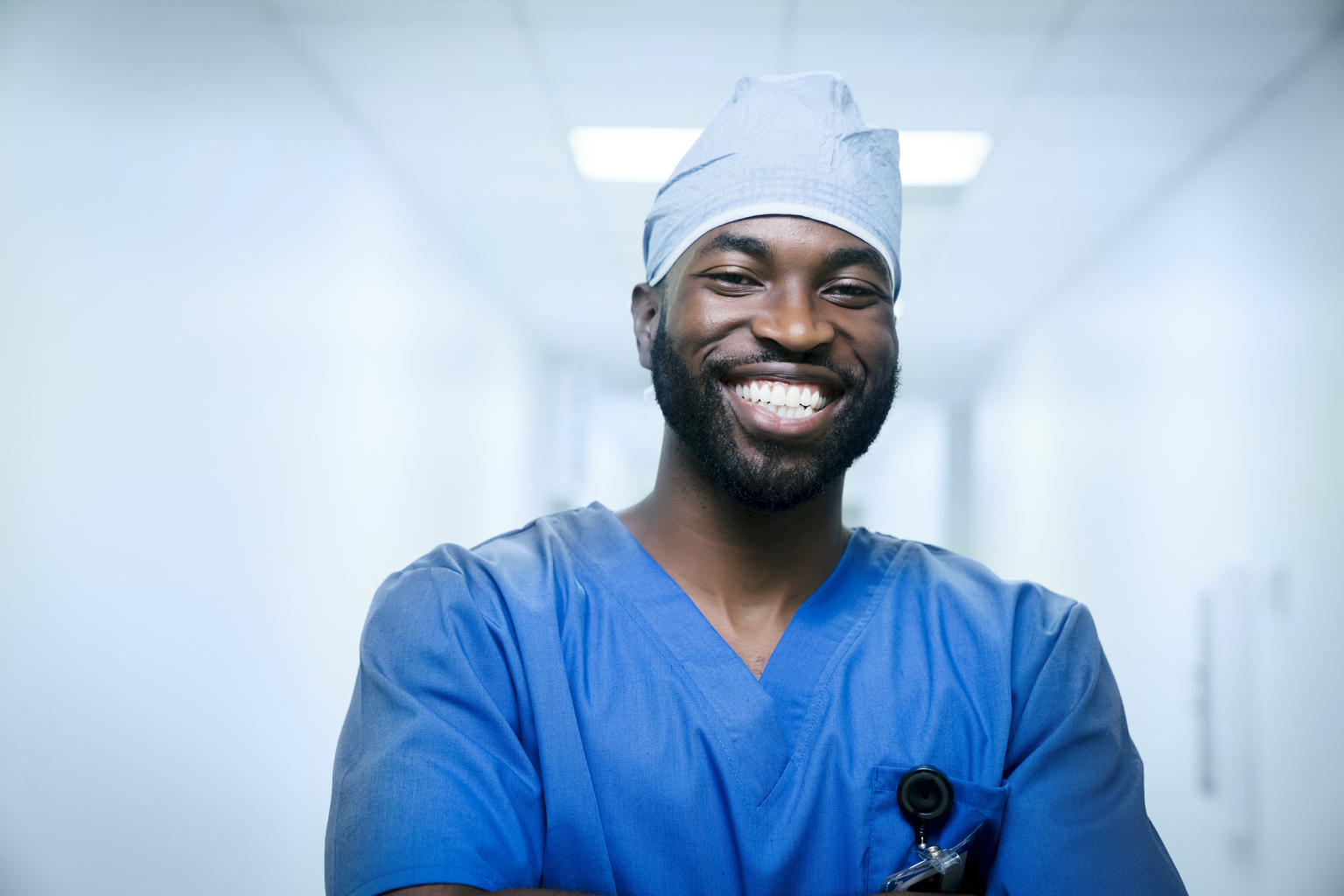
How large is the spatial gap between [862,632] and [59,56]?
129cm

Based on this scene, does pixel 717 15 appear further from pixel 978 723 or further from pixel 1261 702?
pixel 1261 702

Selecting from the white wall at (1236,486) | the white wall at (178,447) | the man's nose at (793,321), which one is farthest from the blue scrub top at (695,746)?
the white wall at (1236,486)

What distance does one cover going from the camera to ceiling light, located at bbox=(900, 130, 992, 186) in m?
2.04

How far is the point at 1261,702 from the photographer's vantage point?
5.72ft

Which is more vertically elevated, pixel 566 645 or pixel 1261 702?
pixel 566 645

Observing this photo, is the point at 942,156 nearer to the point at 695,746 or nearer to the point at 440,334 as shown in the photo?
the point at 440,334

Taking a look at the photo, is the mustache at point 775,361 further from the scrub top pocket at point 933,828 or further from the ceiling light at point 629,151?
the ceiling light at point 629,151

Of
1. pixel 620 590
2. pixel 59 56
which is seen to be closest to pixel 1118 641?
pixel 620 590

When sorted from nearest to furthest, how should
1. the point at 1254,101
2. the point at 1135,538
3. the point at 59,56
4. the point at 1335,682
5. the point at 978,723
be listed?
the point at 978,723 < the point at 59,56 < the point at 1335,682 < the point at 1254,101 < the point at 1135,538

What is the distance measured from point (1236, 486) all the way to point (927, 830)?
1511 millimetres

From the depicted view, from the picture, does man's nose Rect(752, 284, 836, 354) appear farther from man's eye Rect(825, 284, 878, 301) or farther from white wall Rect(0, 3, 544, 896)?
white wall Rect(0, 3, 544, 896)

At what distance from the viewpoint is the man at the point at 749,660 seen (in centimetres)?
69

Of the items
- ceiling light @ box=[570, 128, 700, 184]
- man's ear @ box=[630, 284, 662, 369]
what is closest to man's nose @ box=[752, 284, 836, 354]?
man's ear @ box=[630, 284, 662, 369]

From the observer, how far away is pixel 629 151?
6.96 ft
